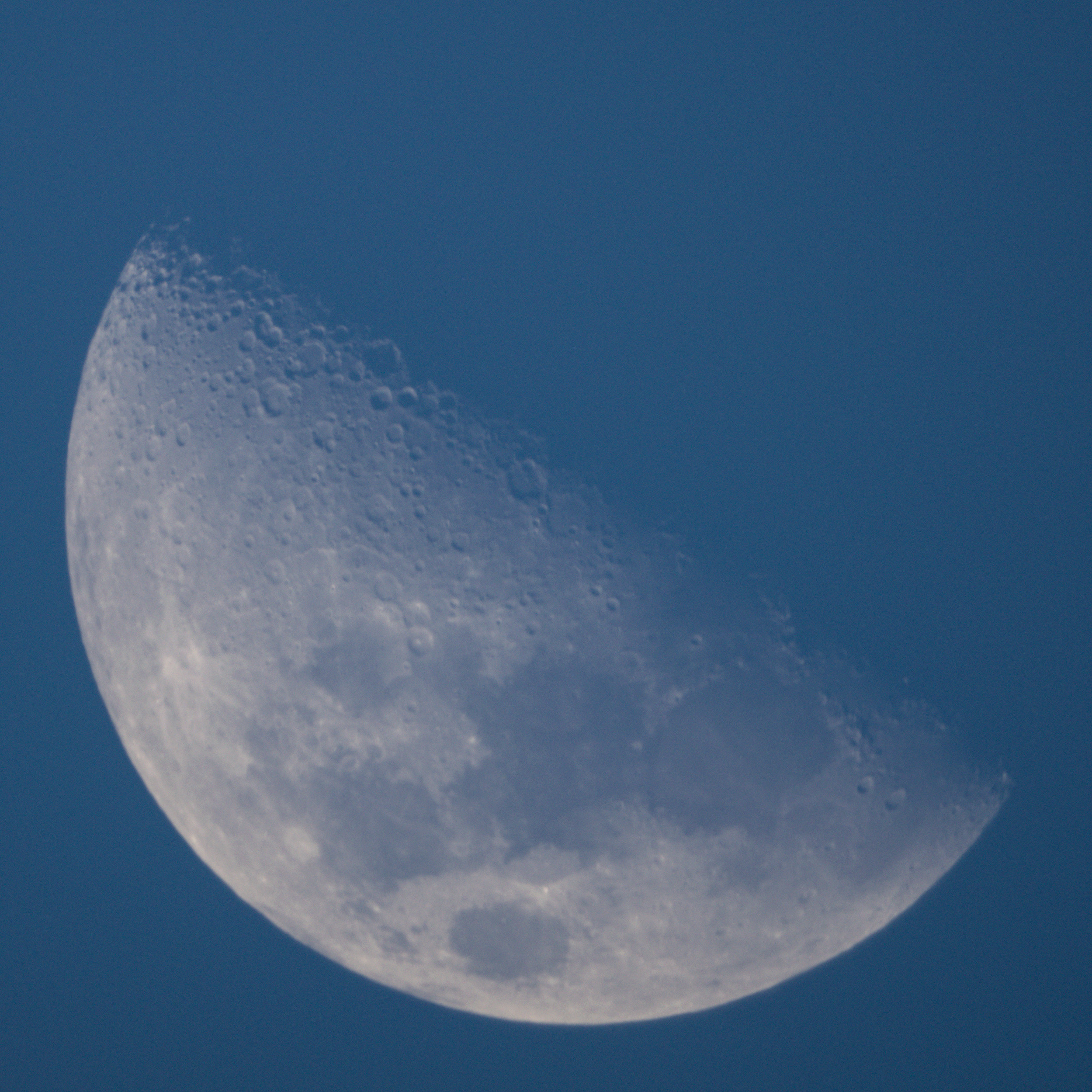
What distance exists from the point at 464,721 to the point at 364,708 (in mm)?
443

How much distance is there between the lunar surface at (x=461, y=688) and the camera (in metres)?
3.48

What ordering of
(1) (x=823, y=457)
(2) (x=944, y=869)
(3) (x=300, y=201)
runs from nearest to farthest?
(1) (x=823, y=457) < (3) (x=300, y=201) < (2) (x=944, y=869)

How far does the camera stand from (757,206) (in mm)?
3465

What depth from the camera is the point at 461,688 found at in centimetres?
354

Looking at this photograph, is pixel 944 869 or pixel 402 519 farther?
pixel 944 869

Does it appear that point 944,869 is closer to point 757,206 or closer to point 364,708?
point 364,708

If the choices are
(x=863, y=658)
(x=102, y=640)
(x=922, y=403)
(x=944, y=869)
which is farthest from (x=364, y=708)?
(x=944, y=869)

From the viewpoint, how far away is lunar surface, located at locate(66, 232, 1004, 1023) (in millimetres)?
3477

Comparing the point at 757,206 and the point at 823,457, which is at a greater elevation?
the point at 757,206

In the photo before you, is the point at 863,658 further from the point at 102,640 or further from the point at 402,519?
the point at 102,640

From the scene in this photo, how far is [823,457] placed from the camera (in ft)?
11.2

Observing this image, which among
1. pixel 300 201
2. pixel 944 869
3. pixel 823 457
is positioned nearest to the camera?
pixel 823 457

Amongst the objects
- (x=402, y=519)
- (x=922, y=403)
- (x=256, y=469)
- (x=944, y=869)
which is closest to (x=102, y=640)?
(x=256, y=469)

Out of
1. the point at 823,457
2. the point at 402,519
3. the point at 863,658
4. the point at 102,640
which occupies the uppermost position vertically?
the point at 823,457
